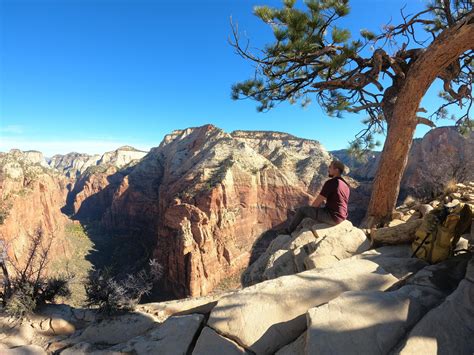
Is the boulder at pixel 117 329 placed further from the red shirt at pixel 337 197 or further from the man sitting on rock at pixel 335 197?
→ the red shirt at pixel 337 197

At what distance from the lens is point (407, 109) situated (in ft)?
20.7

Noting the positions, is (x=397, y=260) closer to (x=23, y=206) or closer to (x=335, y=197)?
(x=335, y=197)

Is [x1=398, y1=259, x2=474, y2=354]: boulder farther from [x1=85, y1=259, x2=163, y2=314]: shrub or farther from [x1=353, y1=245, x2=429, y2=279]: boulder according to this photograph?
[x1=85, y1=259, x2=163, y2=314]: shrub

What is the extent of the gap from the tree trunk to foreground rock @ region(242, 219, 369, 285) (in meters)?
1.79

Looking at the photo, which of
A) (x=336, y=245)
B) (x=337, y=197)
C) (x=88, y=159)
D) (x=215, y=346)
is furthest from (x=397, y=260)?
(x=88, y=159)

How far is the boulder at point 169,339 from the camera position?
2.91 metres

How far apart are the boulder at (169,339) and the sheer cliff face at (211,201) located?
2954 cm

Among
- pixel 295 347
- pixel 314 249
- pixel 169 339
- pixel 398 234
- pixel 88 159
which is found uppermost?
pixel 88 159

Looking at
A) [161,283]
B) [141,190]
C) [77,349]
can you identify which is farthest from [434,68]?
[141,190]

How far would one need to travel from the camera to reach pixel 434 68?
5777 millimetres

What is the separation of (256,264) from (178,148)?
63845mm

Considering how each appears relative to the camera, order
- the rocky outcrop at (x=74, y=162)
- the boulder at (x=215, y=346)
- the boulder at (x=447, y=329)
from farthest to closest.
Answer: the rocky outcrop at (x=74, y=162) → the boulder at (x=215, y=346) → the boulder at (x=447, y=329)

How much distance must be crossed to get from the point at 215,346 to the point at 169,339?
602 mm

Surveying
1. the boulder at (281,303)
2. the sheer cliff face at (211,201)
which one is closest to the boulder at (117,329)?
the boulder at (281,303)
